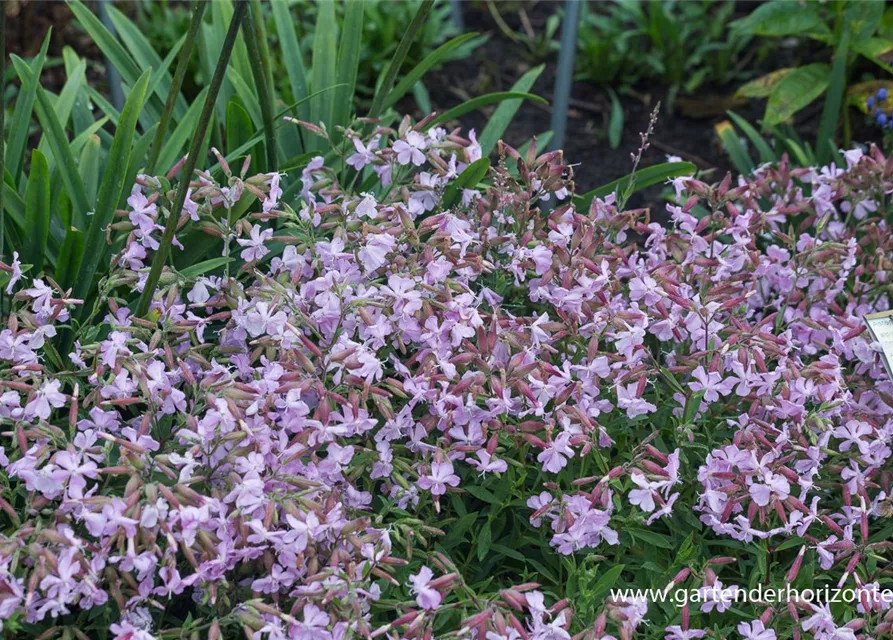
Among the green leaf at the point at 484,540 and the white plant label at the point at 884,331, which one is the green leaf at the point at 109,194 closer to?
the green leaf at the point at 484,540

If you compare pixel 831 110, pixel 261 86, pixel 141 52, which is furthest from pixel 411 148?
pixel 831 110

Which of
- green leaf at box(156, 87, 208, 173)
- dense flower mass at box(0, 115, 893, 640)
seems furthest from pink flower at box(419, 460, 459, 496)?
green leaf at box(156, 87, 208, 173)

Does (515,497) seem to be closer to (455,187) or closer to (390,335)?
(390,335)

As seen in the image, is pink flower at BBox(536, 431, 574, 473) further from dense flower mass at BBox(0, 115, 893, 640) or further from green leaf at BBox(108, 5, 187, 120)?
green leaf at BBox(108, 5, 187, 120)

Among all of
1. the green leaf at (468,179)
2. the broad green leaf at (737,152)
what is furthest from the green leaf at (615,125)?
the green leaf at (468,179)

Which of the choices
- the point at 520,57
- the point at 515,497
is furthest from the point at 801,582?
the point at 520,57
